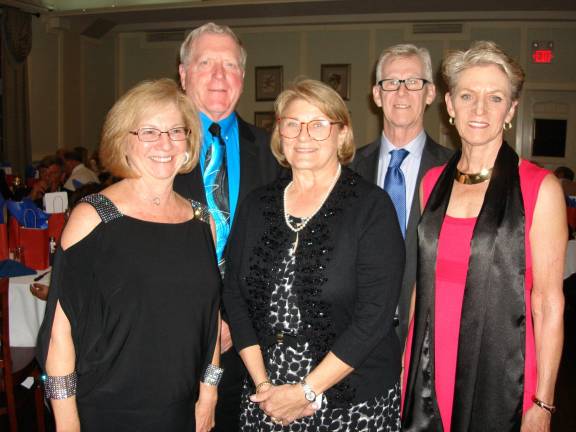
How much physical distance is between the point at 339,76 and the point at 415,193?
8.08m

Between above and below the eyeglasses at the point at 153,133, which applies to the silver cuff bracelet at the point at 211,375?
below

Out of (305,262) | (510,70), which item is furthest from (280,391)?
(510,70)

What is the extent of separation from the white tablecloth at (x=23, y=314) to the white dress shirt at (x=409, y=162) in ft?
6.75

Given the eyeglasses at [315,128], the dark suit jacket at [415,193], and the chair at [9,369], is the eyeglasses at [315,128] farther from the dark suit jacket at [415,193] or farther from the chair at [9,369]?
the chair at [9,369]

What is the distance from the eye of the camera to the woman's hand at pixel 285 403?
169 cm

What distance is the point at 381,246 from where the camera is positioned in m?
1.70

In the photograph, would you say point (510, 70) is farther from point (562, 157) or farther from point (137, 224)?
→ point (562, 157)

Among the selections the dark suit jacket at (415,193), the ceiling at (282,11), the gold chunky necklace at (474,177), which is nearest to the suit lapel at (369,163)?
the dark suit jacket at (415,193)

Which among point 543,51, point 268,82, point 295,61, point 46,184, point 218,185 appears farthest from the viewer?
point 268,82

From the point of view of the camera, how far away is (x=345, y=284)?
1.72 m

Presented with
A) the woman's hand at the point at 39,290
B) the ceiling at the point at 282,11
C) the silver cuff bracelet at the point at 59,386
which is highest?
the ceiling at the point at 282,11

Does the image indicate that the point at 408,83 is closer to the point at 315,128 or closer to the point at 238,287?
the point at 315,128

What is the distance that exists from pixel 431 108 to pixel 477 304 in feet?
27.6

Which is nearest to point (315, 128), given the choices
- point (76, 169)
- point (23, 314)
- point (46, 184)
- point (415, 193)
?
point (415, 193)
